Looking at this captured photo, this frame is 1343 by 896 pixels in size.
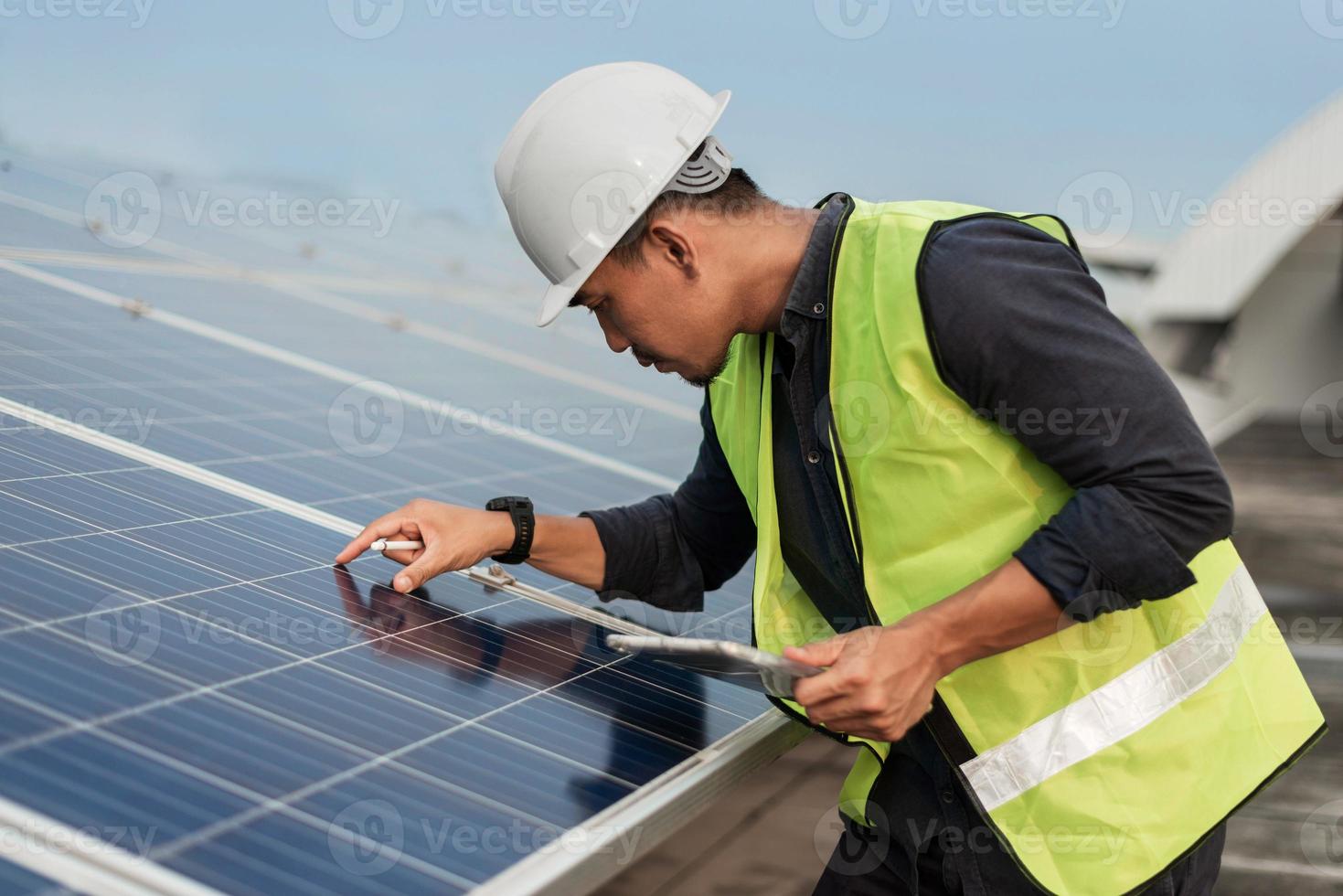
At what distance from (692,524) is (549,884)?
1.89 m

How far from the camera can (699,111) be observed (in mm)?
3043

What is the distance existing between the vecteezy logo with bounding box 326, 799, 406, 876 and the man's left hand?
0.82 metres

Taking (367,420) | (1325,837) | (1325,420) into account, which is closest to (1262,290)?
(1325,420)

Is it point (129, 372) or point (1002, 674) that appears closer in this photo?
point (1002, 674)

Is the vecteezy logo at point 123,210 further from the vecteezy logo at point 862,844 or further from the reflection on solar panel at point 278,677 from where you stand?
the vecteezy logo at point 862,844

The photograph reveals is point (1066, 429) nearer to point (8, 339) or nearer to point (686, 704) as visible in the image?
point (686, 704)

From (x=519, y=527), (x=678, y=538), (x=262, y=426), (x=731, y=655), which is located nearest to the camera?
(x=731, y=655)

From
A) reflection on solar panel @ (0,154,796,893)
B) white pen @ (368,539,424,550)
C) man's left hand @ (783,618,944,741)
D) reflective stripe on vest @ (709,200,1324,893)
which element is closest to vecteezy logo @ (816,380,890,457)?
reflective stripe on vest @ (709,200,1324,893)

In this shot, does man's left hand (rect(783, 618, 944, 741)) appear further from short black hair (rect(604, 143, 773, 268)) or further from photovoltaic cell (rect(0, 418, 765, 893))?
short black hair (rect(604, 143, 773, 268))

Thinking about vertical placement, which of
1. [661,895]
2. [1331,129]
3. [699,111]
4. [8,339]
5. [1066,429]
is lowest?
[661,895]

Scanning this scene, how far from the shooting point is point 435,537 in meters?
3.64

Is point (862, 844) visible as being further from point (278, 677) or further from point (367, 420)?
point (367, 420)

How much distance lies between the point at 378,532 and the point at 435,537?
6.3 inches

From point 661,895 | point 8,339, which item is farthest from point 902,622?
point 8,339
